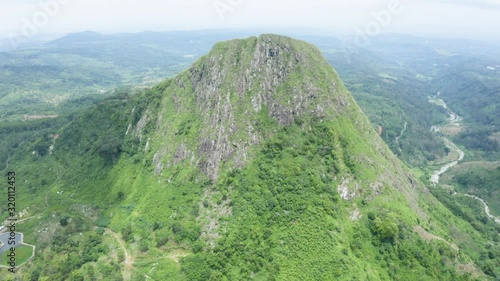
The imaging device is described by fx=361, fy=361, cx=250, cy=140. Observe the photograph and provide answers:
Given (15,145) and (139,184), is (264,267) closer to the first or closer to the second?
(139,184)

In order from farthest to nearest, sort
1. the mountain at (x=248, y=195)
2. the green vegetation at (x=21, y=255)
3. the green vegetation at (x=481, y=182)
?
the green vegetation at (x=481, y=182), the green vegetation at (x=21, y=255), the mountain at (x=248, y=195)

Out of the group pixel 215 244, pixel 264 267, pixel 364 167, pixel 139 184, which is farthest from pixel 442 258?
pixel 139 184

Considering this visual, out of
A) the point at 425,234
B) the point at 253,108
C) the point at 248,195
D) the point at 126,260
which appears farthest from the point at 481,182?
the point at 126,260

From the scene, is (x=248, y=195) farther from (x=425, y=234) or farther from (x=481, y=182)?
(x=481, y=182)

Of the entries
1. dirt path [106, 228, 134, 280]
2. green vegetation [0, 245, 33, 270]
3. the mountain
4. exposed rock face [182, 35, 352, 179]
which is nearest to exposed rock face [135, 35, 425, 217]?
exposed rock face [182, 35, 352, 179]

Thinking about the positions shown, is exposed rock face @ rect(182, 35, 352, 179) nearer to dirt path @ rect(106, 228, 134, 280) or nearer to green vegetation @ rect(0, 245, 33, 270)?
dirt path @ rect(106, 228, 134, 280)

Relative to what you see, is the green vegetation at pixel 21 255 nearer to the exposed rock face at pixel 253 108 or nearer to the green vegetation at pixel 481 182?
the exposed rock face at pixel 253 108

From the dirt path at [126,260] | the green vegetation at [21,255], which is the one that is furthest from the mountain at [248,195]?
the green vegetation at [21,255]

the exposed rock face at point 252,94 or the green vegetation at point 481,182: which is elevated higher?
the exposed rock face at point 252,94

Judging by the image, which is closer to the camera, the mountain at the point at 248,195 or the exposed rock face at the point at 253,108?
the mountain at the point at 248,195

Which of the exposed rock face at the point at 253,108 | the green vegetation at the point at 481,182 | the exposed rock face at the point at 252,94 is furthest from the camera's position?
the green vegetation at the point at 481,182
